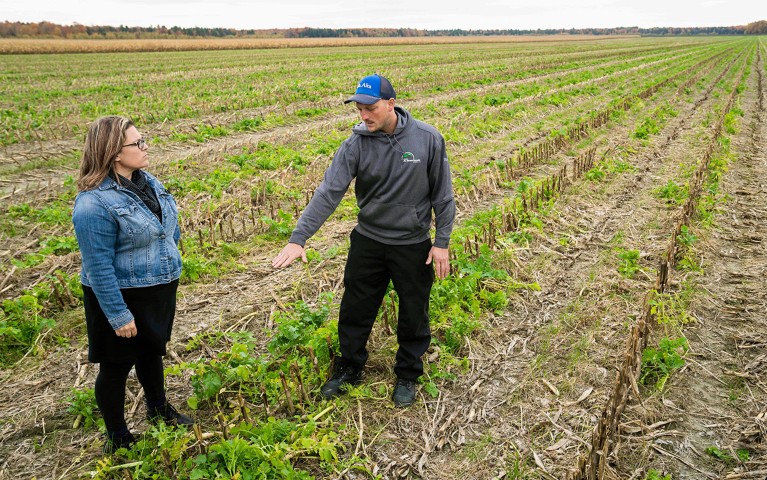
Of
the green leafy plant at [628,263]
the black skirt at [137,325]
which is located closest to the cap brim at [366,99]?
the black skirt at [137,325]

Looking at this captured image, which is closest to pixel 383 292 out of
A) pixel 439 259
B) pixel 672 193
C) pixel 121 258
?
pixel 439 259

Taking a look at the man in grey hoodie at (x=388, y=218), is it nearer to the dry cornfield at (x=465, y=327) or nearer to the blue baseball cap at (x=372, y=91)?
the blue baseball cap at (x=372, y=91)

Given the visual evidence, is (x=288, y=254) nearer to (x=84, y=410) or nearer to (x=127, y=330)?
(x=127, y=330)

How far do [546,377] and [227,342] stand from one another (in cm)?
300

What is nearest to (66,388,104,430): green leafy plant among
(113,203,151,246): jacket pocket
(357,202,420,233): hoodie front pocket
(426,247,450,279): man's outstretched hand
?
(113,203,151,246): jacket pocket

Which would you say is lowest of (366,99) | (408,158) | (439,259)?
(439,259)

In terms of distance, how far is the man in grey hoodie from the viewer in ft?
11.9

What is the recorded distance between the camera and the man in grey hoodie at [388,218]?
11.9 ft

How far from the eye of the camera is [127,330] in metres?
3.20

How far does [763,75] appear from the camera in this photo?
2972 centimetres

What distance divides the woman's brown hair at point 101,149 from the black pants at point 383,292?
1.75 meters

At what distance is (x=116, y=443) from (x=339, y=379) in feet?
5.47

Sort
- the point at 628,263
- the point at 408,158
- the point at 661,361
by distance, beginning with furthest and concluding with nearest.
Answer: the point at 628,263, the point at 661,361, the point at 408,158

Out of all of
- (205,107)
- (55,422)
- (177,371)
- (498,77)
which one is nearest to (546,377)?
(177,371)
